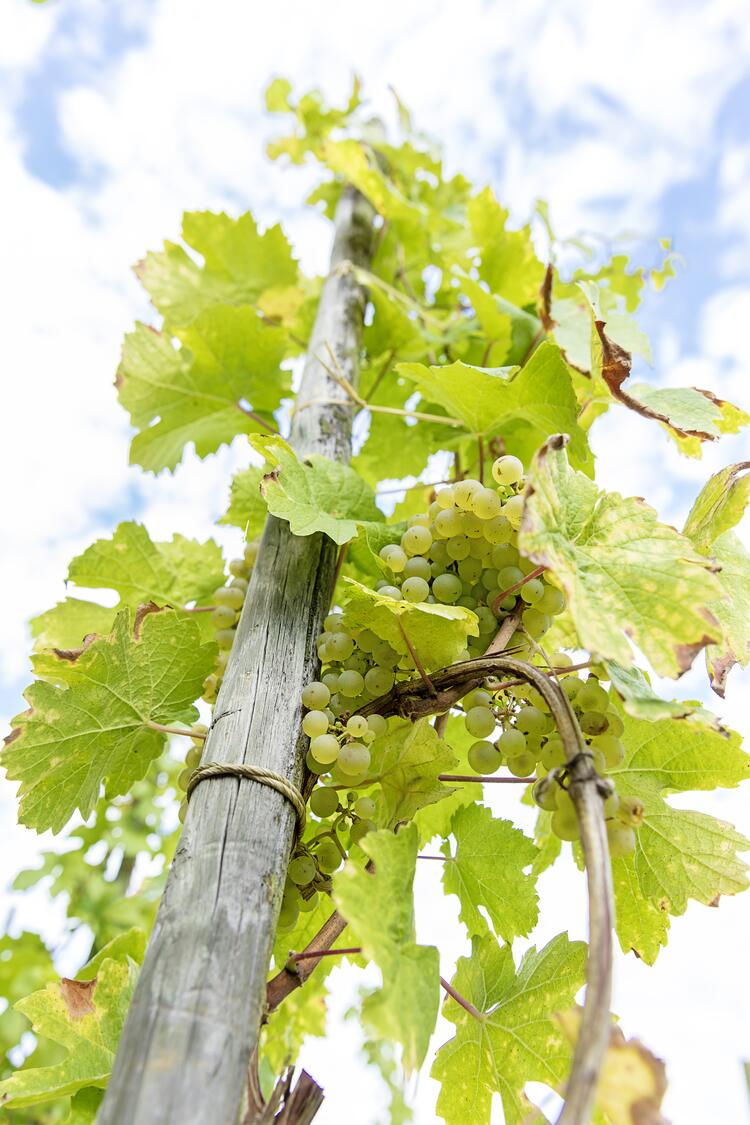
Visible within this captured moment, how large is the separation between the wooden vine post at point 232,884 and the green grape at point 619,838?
278 mm

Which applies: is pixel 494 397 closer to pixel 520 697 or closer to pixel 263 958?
pixel 520 697

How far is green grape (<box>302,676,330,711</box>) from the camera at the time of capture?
0.80 meters

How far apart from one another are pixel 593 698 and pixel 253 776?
1.03 feet

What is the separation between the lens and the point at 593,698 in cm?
73

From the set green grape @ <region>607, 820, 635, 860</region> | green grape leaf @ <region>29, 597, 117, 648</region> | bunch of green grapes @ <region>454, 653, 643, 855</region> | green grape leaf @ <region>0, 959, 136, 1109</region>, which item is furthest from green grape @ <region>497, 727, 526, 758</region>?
green grape leaf @ <region>29, 597, 117, 648</region>

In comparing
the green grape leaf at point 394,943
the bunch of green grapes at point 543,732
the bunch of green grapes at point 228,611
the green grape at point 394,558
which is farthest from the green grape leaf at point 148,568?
the green grape leaf at point 394,943

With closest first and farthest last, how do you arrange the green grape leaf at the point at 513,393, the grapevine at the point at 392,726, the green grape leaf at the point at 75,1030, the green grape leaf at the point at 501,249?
the grapevine at the point at 392,726
the green grape leaf at the point at 75,1030
the green grape leaf at the point at 513,393
the green grape leaf at the point at 501,249

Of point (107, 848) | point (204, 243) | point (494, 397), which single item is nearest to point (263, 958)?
point (494, 397)

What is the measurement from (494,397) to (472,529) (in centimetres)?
21

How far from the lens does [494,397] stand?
38.1 inches

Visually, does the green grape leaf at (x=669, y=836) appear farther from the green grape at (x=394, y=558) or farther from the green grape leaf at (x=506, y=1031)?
the green grape at (x=394, y=558)

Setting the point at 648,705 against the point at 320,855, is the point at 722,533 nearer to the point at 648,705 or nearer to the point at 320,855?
the point at 648,705

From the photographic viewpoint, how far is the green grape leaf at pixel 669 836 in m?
0.77

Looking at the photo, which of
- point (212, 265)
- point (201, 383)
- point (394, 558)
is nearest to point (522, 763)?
point (394, 558)
